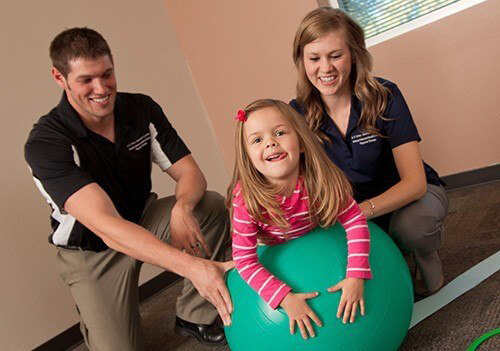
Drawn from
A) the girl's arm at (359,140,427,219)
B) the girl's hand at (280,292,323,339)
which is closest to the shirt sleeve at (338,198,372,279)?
the girl's hand at (280,292,323,339)

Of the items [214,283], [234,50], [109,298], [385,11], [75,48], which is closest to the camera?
[214,283]

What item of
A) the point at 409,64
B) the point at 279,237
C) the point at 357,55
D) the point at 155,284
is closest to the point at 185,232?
the point at 279,237

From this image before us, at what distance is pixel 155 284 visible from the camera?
10.9 ft

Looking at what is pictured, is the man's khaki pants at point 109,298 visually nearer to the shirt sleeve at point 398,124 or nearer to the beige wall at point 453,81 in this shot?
the shirt sleeve at point 398,124

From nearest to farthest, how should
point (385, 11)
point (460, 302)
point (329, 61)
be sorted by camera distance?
point (460, 302), point (329, 61), point (385, 11)

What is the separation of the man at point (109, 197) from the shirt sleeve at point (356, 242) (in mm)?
622

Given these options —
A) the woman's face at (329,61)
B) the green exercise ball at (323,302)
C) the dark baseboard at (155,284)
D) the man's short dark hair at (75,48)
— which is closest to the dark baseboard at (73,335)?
the dark baseboard at (155,284)

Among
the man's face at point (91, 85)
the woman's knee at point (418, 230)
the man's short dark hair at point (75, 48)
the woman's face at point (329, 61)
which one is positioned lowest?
the woman's knee at point (418, 230)

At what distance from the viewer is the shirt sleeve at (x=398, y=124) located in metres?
2.00

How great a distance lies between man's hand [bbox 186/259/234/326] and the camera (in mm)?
1615

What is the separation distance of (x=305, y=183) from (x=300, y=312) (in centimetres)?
36

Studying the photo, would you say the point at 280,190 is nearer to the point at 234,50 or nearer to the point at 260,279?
the point at 260,279

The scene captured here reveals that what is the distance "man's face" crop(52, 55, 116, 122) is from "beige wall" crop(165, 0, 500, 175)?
4.82ft

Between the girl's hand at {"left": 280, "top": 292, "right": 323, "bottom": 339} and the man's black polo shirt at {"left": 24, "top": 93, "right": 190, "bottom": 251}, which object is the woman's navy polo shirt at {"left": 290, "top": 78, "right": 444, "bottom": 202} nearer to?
the man's black polo shirt at {"left": 24, "top": 93, "right": 190, "bottom": 251}
